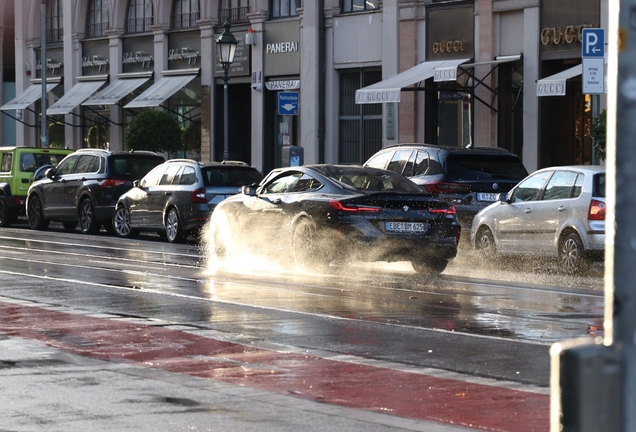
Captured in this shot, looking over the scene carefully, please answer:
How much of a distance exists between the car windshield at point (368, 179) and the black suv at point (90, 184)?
10.6 metres

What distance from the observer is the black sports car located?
54.4ft

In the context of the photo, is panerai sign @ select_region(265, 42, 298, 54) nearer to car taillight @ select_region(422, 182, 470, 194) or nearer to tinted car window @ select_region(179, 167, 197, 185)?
tinted car window @ select_region(179, 167, 197, 185)

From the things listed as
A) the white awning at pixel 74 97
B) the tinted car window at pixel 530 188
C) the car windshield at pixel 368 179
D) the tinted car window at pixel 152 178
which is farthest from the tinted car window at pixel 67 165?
the white awning at pixel 74 97

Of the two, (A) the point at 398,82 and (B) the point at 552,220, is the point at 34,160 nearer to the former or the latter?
(A) the point at 398,82

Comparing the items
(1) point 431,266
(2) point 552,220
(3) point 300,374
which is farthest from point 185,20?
(3) point 300,374

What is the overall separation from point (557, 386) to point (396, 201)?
46.3 ft

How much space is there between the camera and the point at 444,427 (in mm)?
6512

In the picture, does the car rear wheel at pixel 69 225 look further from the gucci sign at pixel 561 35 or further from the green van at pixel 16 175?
the gucci sign at pixel 561 35

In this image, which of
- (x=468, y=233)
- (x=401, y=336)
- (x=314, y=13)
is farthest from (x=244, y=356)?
(x=314, y=13)

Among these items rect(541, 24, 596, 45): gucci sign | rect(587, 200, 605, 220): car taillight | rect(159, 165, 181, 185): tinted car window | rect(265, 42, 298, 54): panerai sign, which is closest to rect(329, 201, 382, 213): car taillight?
rect(587, 200, 605, 220): car taillight

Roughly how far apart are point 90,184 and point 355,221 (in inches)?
487

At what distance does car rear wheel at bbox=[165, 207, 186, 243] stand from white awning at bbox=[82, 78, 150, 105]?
19.7 meters

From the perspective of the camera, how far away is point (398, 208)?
16.7 meters

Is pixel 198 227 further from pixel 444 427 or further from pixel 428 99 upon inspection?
pixel 444 427
